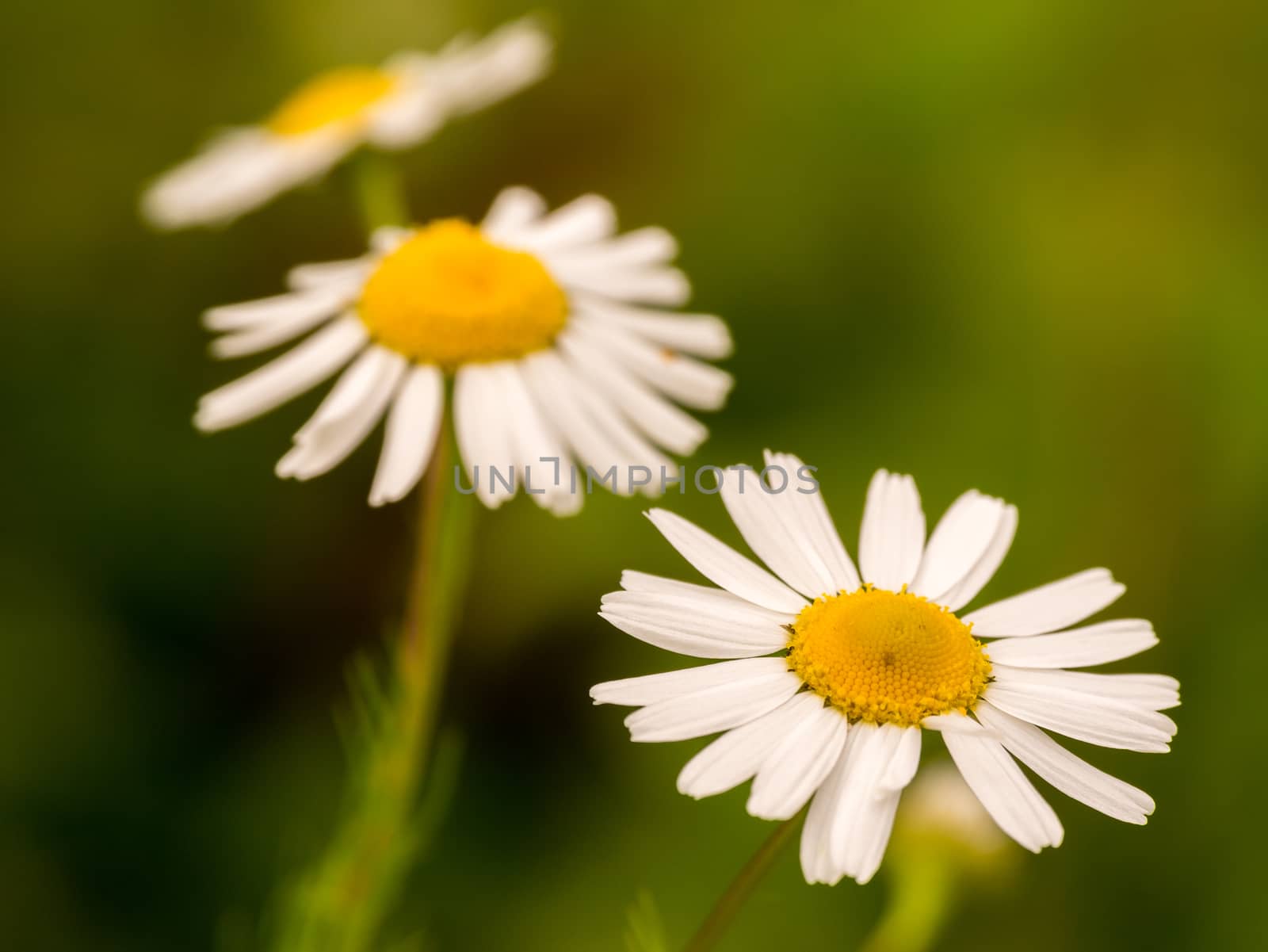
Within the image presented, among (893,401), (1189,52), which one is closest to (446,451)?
(893,401)

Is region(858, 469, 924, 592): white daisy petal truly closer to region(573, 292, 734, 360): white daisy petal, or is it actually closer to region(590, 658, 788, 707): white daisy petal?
region(590, 658, 788, 707): white daisy petal

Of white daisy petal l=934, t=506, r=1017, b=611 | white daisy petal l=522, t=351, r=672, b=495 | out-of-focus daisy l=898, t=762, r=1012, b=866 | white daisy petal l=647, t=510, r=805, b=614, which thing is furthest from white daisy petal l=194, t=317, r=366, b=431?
out-of-focus daisy l=898, t=762, r=1012, b=866

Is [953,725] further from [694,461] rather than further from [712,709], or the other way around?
[694,461]

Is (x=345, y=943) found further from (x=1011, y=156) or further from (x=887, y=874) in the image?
(x=1011, y=156)

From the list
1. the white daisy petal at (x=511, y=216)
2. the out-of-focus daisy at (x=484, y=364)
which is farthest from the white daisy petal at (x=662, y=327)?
the white daisy petal at (x=511, y=216)

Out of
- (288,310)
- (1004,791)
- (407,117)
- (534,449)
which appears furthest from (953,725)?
(407,117)

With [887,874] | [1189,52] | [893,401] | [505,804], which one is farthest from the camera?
[1189,52]

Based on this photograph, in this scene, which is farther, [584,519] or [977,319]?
[977,319]
